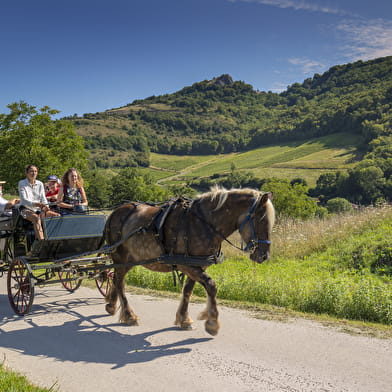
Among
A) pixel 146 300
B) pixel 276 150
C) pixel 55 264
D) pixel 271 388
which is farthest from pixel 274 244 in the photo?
pixel 276 150

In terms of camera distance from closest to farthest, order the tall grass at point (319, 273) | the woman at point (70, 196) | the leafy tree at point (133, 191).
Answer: the tall grass at point (319, 273) → the woman at point (70, 196) → the leafy tree at point (133, 191)

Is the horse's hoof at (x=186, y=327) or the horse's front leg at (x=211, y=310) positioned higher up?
the horse's front leg at (x=211, y=310)

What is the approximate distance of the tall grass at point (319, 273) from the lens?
6973 millimetres

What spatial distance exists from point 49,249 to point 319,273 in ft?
21.2

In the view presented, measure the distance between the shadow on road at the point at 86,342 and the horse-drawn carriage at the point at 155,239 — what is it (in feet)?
1.31

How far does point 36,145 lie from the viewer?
31.5 metres

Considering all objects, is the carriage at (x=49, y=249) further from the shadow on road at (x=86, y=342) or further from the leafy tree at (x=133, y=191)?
the leafy tree at (x=133, y=191)

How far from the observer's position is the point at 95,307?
7879 mm

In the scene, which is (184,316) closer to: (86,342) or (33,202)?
(86,342)

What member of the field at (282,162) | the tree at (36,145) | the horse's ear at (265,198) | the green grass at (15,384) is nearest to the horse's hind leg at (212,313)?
the horse's ear at (265,198)

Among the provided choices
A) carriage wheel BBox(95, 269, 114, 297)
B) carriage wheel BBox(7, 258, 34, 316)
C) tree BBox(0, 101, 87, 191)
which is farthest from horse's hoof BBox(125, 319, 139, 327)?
tree BBox(0, 101, 87, 191)

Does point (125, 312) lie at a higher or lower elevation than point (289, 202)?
higher

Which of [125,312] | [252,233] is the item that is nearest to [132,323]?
[125,312]

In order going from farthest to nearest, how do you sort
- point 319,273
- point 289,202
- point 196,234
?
point 289,202
point 319,273
point 196,234
